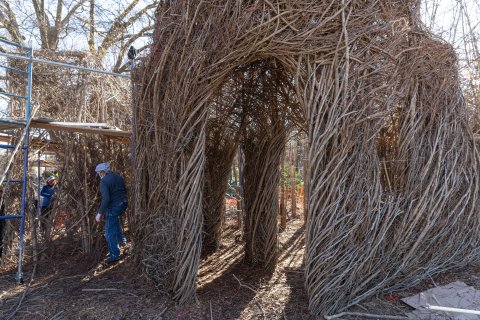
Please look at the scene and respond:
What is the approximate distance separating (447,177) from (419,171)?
1.19 feet

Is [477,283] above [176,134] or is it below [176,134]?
below

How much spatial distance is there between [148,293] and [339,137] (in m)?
2.54

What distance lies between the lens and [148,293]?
394 centimetres

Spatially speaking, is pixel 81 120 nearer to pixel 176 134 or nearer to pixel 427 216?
pixel 176 134

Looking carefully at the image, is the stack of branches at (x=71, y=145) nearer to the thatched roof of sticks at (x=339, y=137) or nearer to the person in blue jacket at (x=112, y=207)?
the person in blue jacket at (x=112, y=207)

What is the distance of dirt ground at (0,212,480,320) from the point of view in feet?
11.7

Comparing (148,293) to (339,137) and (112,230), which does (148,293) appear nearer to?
(112,230)

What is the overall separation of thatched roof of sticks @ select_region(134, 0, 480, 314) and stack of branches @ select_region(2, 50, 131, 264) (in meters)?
1.56

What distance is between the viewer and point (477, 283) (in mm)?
3877

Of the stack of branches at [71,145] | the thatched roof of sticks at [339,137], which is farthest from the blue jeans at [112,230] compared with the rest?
the thatched roof of sticks at [339,137]

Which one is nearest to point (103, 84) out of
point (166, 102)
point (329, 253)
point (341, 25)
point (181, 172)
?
point (166, 102)

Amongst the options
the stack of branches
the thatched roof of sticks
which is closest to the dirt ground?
the thatched roof of sticks

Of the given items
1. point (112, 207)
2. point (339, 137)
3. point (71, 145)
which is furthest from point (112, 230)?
point (339, 137)

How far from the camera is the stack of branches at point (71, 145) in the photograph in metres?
5.39
